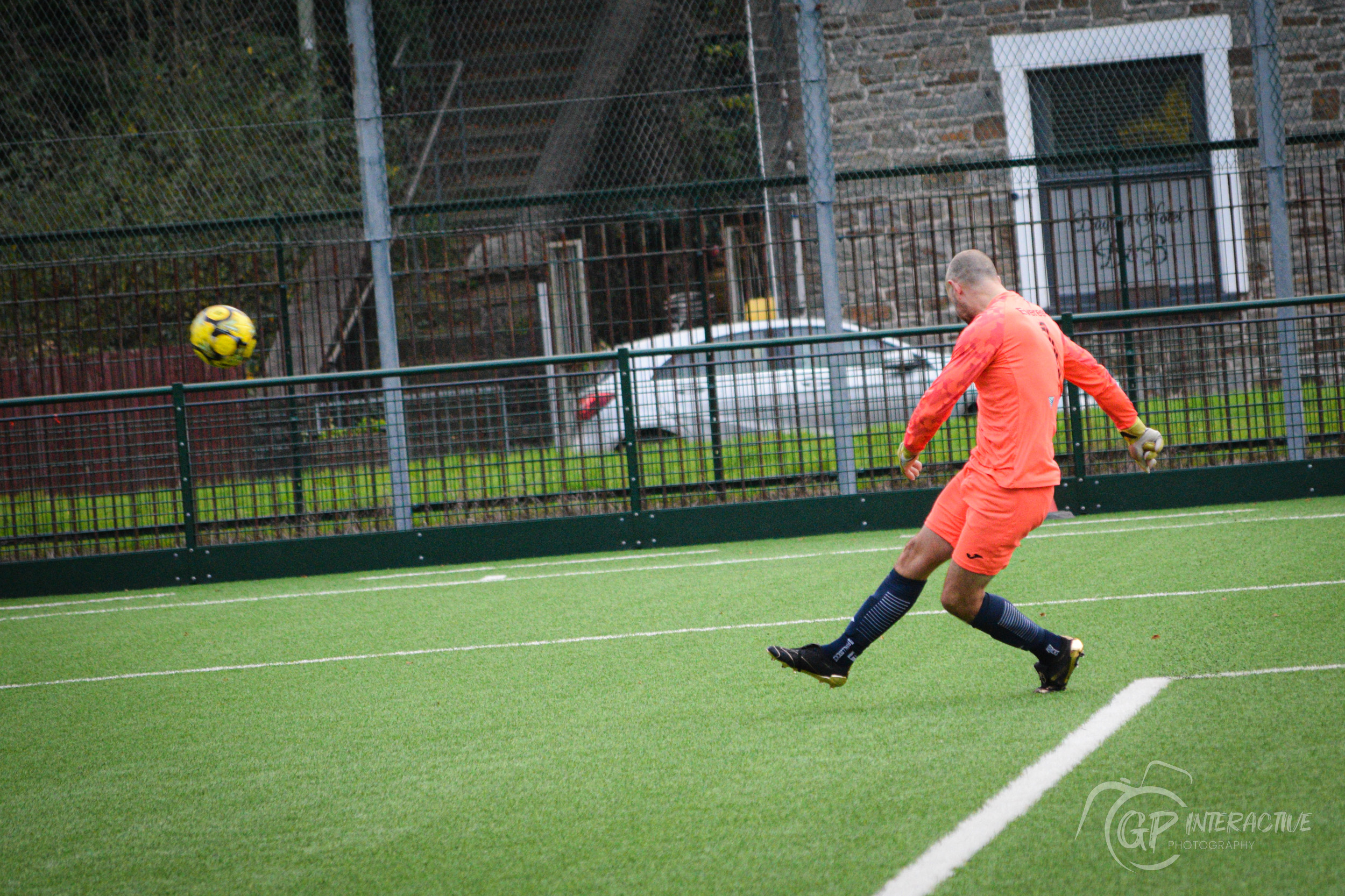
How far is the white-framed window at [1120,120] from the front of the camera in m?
13.4

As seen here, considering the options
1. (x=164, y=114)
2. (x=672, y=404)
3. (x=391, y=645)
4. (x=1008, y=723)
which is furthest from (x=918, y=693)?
(x=164, y=114)

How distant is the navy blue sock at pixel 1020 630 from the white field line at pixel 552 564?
4622 millimetres

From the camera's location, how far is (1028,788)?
3.71 meters

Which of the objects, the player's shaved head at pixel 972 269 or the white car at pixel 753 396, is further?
the white car at pixel 753 396

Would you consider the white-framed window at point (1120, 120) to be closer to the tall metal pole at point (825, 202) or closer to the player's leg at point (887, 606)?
the tall metal pole at point (825, 202)

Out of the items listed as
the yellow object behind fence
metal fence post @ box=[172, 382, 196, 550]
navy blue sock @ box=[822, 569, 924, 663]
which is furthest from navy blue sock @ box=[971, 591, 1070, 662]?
the yellow object behind fence

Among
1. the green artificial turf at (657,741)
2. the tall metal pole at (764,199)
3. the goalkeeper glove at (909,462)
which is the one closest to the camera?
the green artificial turf at (657,741)

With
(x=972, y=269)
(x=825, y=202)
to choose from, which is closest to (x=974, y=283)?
(x=972, y=269)

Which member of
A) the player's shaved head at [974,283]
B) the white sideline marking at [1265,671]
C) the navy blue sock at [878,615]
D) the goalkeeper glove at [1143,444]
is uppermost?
the player's shaved head at [974,283]

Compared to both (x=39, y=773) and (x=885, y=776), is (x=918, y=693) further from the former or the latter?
(x=39, y=773)

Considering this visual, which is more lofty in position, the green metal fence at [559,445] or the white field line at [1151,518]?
the green metal fence at [559,445]

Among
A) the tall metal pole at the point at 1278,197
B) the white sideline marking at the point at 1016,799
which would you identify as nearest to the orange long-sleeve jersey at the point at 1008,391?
the white sideline marking at the point at 1016,799

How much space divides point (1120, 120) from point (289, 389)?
9.77 m

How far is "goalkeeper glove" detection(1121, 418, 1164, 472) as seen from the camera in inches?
201
